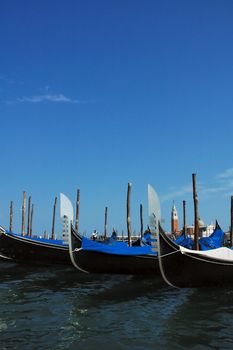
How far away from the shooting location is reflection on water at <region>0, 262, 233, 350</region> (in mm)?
4758

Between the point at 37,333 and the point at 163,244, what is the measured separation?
9.94 ft

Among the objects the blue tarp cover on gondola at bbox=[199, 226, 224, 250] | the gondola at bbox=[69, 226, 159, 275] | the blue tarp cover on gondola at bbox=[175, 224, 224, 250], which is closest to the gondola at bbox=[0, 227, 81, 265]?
the gondola at bbox=[69, 226, 159, 275]

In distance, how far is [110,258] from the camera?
10.1 m

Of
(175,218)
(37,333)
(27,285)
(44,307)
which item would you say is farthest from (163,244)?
(175,218)

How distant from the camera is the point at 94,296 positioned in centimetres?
776

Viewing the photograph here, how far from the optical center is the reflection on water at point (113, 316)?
476cm

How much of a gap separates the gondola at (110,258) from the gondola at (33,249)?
2327 mm

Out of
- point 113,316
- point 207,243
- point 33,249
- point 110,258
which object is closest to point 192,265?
point 113,316

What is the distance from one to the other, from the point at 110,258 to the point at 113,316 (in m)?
4.07

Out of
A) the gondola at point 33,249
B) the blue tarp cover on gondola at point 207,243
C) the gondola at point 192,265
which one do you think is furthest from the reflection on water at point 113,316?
the blue tarp cover on gondola at point 207,243

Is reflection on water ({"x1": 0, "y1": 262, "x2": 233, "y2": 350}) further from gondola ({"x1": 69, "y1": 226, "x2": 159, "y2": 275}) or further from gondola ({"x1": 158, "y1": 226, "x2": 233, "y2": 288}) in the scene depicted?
gondola ({"x1": 69, "y1": 226, "x2": 159, "y2": 275})

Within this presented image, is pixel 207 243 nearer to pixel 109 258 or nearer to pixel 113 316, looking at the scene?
pixel 109 258

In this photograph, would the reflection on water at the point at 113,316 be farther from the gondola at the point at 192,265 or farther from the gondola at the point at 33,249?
the gondola at the point at 33,249

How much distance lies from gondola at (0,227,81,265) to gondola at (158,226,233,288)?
5.30 metres
